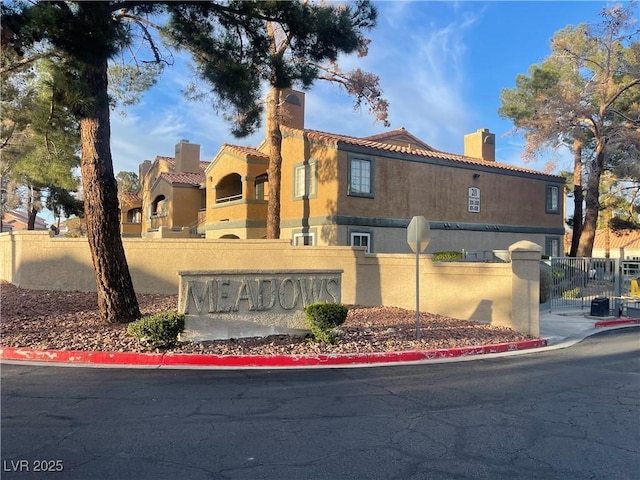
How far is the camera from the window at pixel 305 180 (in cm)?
1986

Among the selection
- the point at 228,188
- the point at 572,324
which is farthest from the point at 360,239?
the point at 228,188

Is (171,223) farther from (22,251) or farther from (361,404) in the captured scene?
(361,404)

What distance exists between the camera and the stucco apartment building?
19188 mm

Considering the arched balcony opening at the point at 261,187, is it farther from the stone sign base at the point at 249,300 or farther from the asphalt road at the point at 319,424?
the asphalt road at the point at 319,424

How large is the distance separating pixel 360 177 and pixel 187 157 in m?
19.2

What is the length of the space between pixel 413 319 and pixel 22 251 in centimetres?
1345

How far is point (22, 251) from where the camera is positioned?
16.8 m

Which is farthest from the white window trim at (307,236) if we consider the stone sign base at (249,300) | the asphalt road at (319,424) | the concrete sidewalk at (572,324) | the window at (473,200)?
the asphalt road at (319,424)

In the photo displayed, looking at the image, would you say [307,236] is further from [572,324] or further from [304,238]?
[572,324]

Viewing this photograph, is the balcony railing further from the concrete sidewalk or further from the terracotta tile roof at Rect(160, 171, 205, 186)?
the concrete sidewalk

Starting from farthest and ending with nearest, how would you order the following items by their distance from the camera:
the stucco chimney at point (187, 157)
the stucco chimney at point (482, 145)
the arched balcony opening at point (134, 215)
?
the arched balcony opening at point (134, 215)
the stucco chimney at point (187, 157)
the stucco chimney at point (482, 145)

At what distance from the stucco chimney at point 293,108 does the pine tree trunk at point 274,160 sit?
7.86 ft

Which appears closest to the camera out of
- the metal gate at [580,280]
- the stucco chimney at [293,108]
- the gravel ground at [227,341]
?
the gravel ground at [227,341]

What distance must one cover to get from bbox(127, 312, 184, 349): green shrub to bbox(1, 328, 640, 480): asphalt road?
113 centimetres
